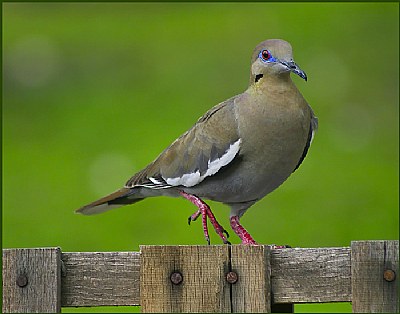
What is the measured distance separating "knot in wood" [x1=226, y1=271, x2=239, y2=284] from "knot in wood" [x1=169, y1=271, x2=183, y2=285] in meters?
0.18

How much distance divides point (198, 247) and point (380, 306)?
0.71 m

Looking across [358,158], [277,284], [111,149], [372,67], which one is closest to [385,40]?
[372,67]

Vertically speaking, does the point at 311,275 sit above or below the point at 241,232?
below

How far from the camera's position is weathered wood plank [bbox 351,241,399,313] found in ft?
13.8

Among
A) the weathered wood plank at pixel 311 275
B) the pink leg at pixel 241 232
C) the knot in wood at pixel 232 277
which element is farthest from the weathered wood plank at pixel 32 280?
the pink leg at pixel 241 232

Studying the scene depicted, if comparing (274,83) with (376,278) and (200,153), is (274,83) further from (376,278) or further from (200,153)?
(376,278)

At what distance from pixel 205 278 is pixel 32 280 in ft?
2.14

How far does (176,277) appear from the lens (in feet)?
13.9

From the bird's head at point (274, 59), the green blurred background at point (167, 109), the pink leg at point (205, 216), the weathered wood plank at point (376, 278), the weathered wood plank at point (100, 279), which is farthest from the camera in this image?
the green blurred background at point (167, 109)

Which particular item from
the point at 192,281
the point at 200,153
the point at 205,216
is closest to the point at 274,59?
the point at 200,153

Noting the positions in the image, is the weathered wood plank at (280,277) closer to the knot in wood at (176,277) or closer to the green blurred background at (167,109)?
the knot in wood at (176,277)

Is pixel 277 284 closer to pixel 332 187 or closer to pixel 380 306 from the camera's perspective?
pixel 380 306

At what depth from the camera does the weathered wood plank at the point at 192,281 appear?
4.23 metres

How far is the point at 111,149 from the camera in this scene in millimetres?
13242
